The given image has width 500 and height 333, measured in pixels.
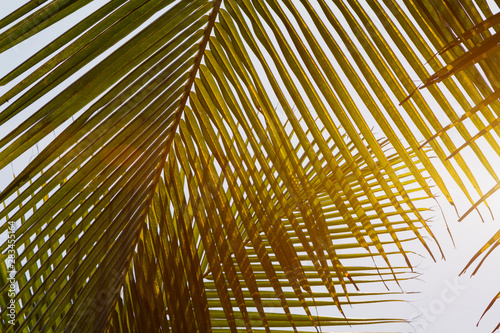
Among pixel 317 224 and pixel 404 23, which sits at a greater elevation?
pixel 404 23

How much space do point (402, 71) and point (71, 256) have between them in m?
0.74

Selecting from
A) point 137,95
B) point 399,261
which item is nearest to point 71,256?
point 137,95

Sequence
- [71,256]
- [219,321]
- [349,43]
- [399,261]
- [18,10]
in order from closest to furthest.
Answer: [18,10], [349,43], [71,256], [219,321], [399,261]

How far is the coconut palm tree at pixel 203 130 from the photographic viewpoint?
0.72 meters

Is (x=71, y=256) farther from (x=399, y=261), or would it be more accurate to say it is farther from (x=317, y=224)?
(x=399, y=261)

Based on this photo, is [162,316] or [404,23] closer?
[404,23]

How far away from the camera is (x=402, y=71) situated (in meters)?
0.74

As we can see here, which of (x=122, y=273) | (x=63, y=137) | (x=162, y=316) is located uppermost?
(x=63, y=137)

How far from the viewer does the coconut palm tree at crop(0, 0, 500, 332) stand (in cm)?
72

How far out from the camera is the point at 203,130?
947 millimetres

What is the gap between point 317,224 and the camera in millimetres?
855

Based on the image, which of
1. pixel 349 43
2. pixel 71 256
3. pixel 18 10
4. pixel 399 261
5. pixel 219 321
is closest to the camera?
pixel 18 10

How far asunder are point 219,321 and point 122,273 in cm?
56

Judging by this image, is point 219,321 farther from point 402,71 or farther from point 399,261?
point 402,71
